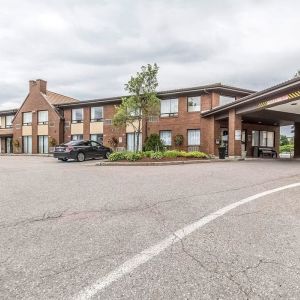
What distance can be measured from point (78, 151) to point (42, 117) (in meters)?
16.6

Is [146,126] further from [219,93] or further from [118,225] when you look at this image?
[118,225]

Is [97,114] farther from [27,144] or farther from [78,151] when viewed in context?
[78,151]

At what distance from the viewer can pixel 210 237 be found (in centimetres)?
451

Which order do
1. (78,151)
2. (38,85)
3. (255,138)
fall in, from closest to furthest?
(78,151) < (255,138) < (38,85)

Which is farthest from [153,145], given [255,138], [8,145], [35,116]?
[8,145]

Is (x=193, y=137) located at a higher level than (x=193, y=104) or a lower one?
lower

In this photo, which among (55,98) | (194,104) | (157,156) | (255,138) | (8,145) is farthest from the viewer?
(8,145)

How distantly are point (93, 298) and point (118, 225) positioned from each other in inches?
89.6

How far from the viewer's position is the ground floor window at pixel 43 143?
3607cm

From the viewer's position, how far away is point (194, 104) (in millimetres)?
27281

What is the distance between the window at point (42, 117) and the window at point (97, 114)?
6.50m

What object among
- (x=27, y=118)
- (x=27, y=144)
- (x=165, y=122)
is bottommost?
(x=27, y=144)

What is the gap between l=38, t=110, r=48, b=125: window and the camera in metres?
36.1

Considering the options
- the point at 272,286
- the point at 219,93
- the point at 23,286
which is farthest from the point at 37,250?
the point at 219,93
